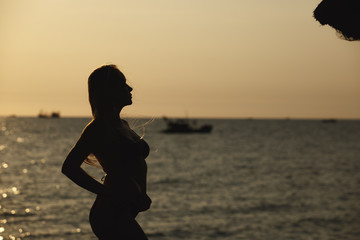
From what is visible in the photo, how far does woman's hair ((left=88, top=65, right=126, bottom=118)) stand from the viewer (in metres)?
3.69

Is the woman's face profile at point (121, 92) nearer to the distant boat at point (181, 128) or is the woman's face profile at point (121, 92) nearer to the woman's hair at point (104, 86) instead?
the woman's hair at point (104, 86)

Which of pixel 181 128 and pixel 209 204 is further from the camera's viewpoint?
pixel 181 128

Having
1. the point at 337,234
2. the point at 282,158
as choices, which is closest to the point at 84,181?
the point at 337,234

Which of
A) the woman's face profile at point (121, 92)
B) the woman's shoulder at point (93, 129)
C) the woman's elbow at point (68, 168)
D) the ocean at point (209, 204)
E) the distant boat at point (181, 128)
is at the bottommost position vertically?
the distant boat at point (181, 128)

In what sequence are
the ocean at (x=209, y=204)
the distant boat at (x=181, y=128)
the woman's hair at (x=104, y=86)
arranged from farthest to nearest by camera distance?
the distant boat at (x=181, y=128)
the ocean at (x=209, y=204)
the woman's hair at (x=104, y=86)

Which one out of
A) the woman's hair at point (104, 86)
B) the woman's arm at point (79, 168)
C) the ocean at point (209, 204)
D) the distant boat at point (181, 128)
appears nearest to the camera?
the woman's arm at point (79, 168)

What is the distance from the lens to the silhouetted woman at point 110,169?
11.7ft

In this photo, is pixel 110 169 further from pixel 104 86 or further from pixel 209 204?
pixel 209 204

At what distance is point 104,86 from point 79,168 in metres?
0.52

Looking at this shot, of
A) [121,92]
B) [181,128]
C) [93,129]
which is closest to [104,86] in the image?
[121,92]

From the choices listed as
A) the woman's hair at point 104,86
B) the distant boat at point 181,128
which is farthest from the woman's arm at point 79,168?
the distant boat at point 181,128

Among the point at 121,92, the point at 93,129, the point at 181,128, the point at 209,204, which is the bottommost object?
the point at 181,128

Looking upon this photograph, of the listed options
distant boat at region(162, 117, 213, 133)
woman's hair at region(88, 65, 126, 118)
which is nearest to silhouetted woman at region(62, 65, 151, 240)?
woman's hair at region(88, 65, 126, 118)

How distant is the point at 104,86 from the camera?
369cm
